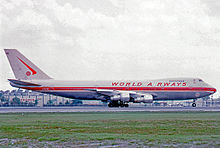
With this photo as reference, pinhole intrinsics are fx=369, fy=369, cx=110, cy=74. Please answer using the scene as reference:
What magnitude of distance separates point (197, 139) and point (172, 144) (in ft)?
6.62

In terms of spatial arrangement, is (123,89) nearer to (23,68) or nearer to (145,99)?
(145,99)

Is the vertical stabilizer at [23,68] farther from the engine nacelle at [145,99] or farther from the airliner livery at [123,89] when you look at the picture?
the engine nacelle at [145,99]

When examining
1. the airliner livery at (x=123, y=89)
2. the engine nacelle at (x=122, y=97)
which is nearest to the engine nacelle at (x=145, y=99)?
the airliner livery at (x=123, y=89)

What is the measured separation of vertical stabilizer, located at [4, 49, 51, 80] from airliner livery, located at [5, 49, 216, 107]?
0.65m

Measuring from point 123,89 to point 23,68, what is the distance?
58.5 feet

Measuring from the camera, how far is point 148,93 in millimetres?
61281

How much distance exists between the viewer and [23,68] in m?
64.1

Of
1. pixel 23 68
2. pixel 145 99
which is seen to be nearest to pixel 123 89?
pixel 145 99

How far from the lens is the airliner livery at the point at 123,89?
6103 cm

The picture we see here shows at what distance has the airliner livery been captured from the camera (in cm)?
6103

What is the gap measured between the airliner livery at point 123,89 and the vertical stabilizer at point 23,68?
25.6 inches

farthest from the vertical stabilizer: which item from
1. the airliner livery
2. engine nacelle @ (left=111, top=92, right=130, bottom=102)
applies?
engine nacelle @ (left=111, top=92, right=130, bottom=102)

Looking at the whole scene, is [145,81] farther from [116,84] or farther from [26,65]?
[26,65]

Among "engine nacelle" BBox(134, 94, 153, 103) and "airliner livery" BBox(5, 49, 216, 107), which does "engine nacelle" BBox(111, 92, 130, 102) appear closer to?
"airliner livery" BBox(5, 49, 216, 107)
